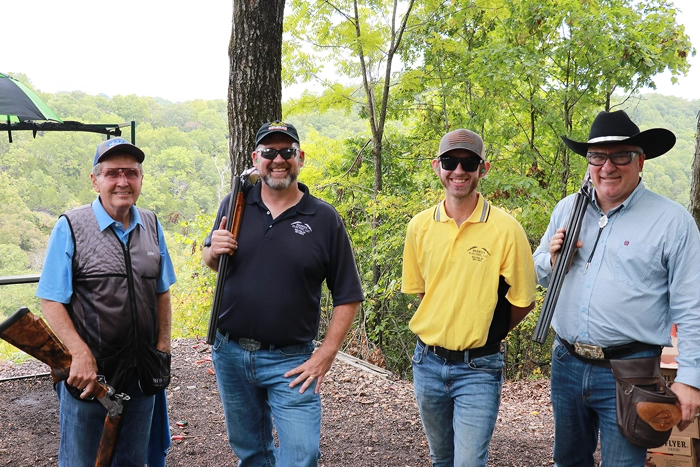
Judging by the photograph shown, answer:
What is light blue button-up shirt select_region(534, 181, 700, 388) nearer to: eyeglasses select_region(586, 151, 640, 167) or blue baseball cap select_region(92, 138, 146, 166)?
eyeglasses select_region(586, 151, 640, 167)

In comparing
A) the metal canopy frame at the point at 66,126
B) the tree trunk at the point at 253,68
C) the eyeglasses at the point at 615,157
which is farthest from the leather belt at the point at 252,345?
the metal canopy frame at the point at 66,126

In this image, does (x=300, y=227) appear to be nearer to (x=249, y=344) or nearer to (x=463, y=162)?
(x=249, y=344)

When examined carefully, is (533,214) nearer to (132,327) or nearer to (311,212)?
(311,212)

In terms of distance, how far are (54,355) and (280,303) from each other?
1.09m

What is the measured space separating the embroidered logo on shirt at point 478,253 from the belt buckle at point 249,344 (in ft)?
3.99

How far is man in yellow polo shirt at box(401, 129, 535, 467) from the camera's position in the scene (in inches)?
114

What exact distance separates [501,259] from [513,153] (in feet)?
32.3

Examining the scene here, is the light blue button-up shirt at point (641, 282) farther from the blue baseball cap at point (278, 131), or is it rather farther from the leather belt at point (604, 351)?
the blue baseball cap at point (278, 131)

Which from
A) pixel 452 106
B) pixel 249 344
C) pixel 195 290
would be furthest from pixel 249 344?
pixel 195 290

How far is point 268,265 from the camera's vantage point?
9.81ft

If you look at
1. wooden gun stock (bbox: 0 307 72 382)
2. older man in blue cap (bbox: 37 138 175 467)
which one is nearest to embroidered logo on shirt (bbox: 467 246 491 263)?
older man in blue cap (bbox: 37 138 175 467)

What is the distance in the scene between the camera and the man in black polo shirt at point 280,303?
2965mm

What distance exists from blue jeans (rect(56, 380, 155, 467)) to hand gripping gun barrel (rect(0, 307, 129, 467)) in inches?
2.7

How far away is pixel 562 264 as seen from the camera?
9.47 feet
